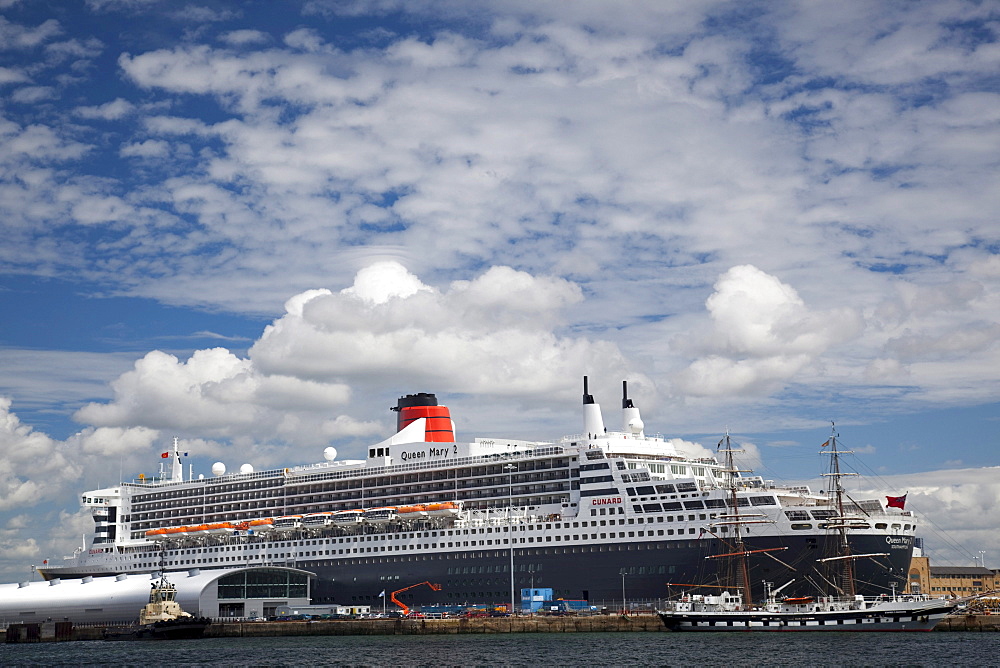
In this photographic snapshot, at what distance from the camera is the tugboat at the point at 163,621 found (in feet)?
278

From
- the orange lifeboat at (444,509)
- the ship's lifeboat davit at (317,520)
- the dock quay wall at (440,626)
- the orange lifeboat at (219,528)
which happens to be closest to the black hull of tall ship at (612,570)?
the dock quay wall at (440,626)

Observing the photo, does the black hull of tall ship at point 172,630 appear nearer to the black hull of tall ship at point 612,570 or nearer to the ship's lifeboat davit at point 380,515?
the black hull of tall ship at point 612,570

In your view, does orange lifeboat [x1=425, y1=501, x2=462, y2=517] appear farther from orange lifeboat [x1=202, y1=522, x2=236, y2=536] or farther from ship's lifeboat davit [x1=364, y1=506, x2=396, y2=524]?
orange lifeboat [x1=202, y1=522, x2=236, y2=536]

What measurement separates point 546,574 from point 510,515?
6.12 m

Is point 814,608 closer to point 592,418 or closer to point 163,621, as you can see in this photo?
point 592,418

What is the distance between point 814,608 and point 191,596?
172 feet

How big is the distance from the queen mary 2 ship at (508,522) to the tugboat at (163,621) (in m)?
12.0

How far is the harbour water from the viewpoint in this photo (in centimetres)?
5634

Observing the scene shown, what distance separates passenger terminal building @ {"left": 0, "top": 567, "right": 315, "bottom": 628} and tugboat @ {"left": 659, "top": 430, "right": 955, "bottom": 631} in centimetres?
3734

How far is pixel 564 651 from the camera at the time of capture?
6231 centimetres

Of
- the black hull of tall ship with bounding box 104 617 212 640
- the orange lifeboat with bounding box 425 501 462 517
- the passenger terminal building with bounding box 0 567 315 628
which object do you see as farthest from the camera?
the passenger terminal building with bounding box 0 567 315 628

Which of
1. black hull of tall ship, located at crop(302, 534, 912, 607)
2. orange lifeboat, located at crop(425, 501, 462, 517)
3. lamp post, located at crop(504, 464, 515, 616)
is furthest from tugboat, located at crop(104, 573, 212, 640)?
lamp post, located at crop(504, 464, 515, 616)

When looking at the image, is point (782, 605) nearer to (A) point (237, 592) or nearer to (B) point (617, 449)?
(B) point (617, 449)

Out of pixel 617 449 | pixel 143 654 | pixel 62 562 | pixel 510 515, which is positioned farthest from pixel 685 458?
pixel 62 562
